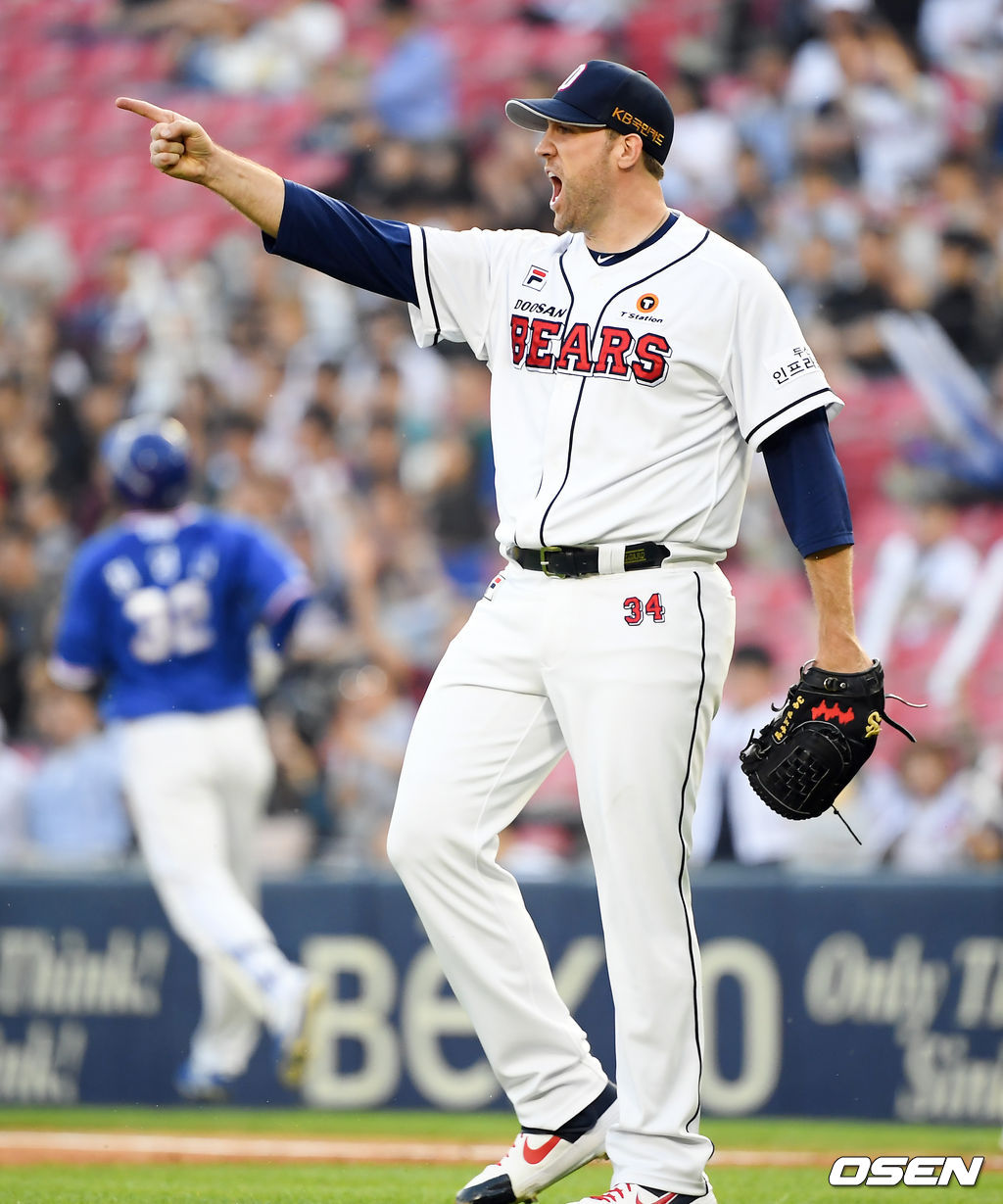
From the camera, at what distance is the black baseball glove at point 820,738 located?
3.70 meters

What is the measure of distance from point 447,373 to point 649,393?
725cm

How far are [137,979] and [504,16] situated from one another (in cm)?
793

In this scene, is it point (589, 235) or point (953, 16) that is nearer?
point (589, 235)

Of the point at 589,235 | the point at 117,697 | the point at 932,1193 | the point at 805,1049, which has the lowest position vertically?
the point at 805,1049

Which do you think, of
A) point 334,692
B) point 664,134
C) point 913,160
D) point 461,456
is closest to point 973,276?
point 913,160

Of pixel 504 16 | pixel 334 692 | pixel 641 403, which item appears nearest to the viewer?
pixel 641 403

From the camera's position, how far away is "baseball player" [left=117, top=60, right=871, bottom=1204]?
3.66 m

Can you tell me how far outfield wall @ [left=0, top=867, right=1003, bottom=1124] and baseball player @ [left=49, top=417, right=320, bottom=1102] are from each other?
81 centimetres

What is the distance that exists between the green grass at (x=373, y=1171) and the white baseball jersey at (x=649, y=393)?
1.72 m

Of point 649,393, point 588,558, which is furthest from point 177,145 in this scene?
point 588,558

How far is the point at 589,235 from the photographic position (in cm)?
394

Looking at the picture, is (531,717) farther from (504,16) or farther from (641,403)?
(504,16)

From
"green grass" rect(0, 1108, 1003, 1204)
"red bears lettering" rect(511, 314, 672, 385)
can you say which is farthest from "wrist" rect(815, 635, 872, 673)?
"green grass" rect(0, 1108, 1003, 1204)

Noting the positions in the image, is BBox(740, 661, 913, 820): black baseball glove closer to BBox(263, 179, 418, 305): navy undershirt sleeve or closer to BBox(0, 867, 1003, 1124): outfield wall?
BBox(263, 179, 418, 305): navy undershirt sleeve
